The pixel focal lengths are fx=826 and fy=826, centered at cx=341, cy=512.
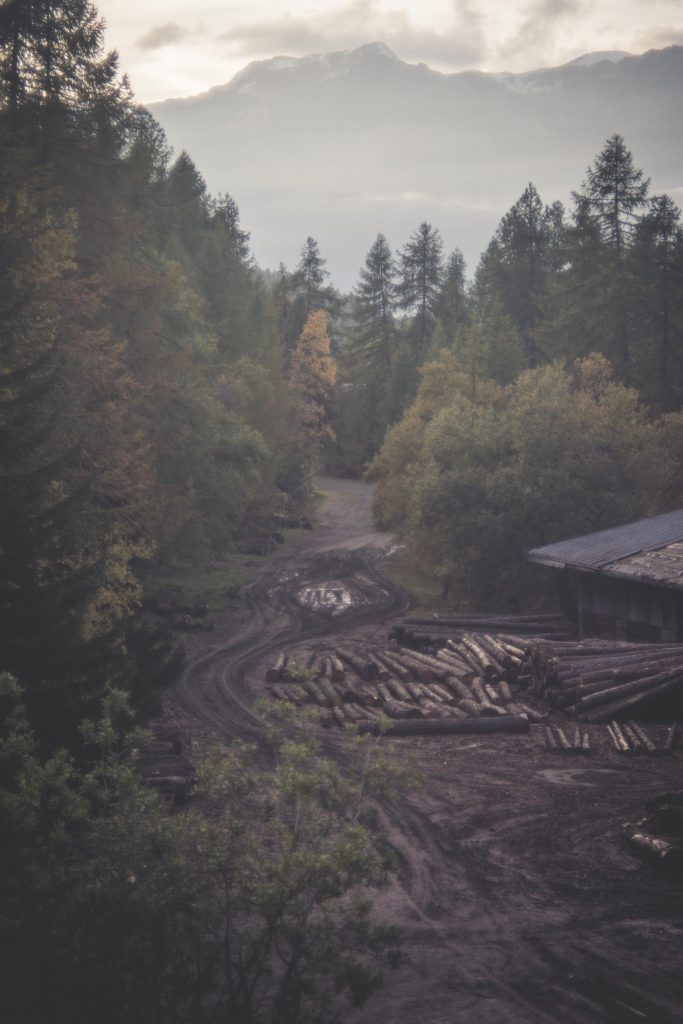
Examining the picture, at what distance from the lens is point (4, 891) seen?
8523mm

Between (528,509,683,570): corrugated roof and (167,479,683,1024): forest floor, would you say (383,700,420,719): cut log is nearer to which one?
(167,479,683,1024): forest floor

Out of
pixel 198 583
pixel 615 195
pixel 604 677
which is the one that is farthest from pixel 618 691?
pixel 615 195

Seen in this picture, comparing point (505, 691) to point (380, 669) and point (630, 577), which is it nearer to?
point (380, 669)

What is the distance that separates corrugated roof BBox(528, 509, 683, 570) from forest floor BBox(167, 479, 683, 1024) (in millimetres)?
8014

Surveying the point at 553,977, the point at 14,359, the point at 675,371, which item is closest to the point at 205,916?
the point at 553,977

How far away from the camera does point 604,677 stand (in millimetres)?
22094

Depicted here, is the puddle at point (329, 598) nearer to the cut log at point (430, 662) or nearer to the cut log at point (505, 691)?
the cut log at point (430, 662)

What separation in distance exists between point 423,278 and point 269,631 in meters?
58.8

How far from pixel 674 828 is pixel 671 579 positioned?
11.1m

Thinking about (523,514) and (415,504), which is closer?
(523,514)

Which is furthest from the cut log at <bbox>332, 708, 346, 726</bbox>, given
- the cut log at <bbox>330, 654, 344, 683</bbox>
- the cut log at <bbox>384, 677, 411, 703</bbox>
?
the cut log at <bbox>330, 654, 344, 683</bbox>

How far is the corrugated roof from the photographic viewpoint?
88.1 feet

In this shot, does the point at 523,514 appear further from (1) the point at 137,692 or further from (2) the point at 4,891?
(2) the point at 4,891

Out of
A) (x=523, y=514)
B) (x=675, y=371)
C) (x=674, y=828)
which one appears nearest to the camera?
(x=674, y=828)
